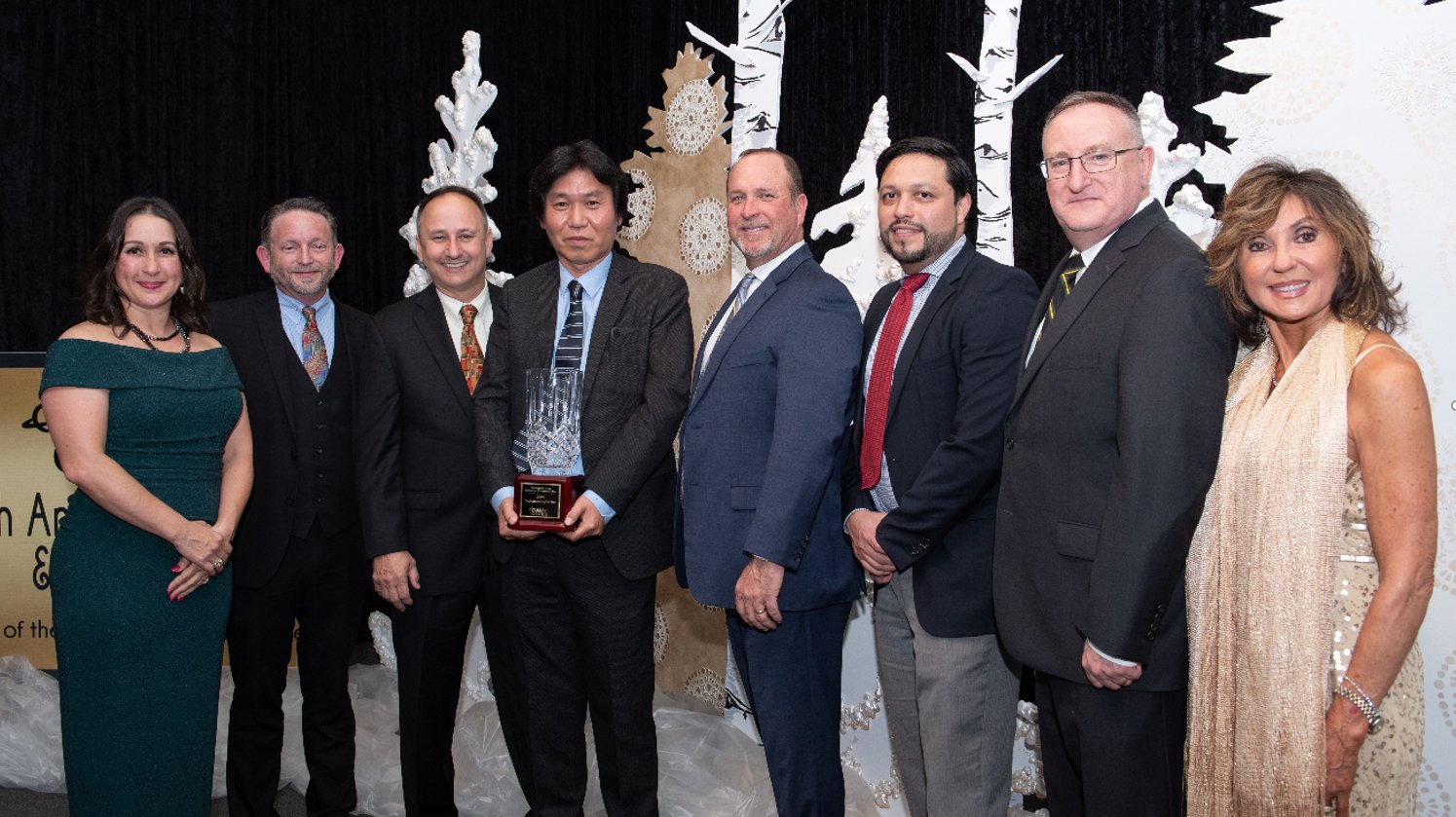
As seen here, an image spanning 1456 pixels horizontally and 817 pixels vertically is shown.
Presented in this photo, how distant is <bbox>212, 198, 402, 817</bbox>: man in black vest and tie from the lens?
109 inches

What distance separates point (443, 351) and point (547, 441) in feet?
1.84

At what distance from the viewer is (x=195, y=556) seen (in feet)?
7.84

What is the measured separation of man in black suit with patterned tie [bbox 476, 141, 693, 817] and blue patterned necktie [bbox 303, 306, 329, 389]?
59 cm

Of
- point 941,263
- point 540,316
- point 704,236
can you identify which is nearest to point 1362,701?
point 941,263

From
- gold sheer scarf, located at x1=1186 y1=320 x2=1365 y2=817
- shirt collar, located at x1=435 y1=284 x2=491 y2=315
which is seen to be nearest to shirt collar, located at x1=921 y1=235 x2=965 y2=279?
gold sheer scarf, located at x1=1186 y1=320 x2=1365 y2=817

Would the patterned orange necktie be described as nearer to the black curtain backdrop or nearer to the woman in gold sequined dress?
the black curtain backdrop

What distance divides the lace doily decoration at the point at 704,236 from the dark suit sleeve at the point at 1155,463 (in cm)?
238

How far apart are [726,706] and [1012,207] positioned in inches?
78.5

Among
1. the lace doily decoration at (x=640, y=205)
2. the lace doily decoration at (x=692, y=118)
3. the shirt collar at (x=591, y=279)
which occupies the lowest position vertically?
the shirt collar at (x=591, y=279)

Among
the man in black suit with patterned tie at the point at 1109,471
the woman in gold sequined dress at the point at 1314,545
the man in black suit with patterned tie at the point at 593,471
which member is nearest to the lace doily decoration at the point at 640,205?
the man in black suit with patterned tie at the point at 593,471

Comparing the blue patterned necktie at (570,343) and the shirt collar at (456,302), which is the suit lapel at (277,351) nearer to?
the shirt collar at (456,302)

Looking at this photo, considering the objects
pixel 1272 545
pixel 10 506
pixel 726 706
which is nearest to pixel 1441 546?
pixel 1272 545

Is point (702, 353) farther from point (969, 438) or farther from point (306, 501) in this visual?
point (306, 501)

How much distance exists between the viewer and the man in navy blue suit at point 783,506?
2.15 meters
